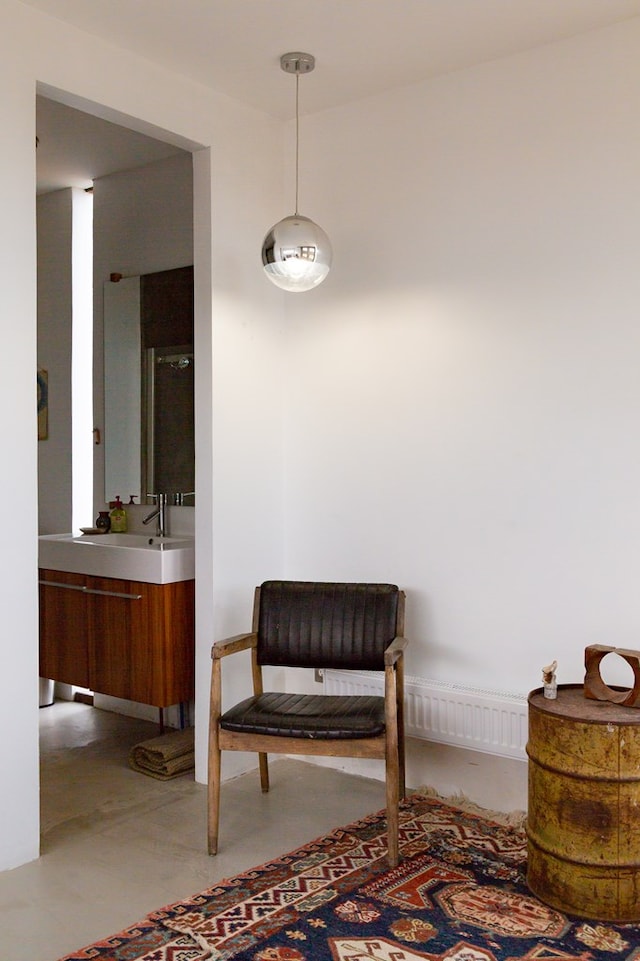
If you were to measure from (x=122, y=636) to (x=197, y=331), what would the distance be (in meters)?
1.38

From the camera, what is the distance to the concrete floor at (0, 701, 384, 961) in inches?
104

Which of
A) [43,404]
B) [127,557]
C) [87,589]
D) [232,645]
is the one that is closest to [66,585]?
[87,589]

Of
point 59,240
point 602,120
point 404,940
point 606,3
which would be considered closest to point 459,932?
point 404,940

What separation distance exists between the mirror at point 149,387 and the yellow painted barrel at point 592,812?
7.63 feet

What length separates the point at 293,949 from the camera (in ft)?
8.07

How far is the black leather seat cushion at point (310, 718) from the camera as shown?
2967 mm

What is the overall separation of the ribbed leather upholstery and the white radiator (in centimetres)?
26

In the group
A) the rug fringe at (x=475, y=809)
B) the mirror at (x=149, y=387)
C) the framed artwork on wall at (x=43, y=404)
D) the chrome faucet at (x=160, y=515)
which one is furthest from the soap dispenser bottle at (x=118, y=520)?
the rug fringe at (x=475, y=809)

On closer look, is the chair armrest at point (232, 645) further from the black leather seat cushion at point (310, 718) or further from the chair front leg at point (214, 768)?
the black leather seat cushion at point (310, 718)

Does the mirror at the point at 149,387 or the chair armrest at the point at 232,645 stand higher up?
the mirror at the point at 149,387

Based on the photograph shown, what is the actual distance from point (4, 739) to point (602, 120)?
2971 mm

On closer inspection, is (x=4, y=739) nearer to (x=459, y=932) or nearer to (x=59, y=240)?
(x=459, y=932)

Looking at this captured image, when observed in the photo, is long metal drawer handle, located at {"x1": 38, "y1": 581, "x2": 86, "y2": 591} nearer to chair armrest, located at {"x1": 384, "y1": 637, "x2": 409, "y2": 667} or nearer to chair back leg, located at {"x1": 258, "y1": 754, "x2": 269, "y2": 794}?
chair back leg, located at {"x1": 258, "y1": 754, "x2": 269, "y2": 794}

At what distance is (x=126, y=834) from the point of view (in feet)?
10.7
